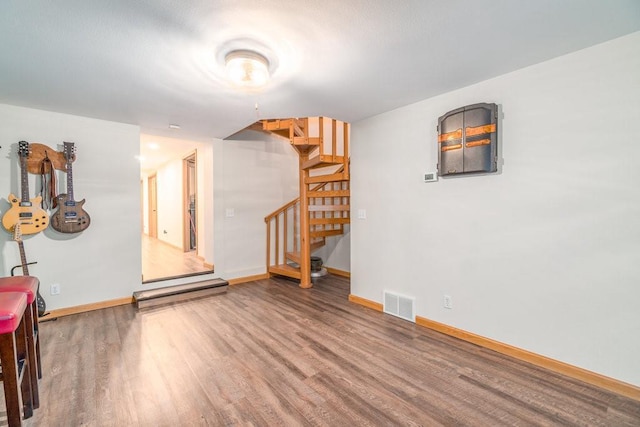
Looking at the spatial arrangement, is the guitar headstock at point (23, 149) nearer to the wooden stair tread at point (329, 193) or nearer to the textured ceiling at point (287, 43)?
the textured ceiling at point (287, 43)

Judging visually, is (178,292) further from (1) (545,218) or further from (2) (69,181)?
(1) (545,218)

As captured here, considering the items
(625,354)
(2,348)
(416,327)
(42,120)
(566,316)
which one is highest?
(42,120)

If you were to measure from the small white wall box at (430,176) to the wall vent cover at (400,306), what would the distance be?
1276mm

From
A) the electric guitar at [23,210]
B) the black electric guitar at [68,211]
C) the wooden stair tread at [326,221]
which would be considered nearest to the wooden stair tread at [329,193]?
the wooden stair tread at [326,221]

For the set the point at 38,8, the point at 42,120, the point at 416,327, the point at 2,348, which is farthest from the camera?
the point at 42,120

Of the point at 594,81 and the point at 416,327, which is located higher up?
the point at 594,81

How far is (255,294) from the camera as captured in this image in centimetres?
388

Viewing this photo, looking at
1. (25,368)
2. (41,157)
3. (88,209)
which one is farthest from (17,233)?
(25,368)

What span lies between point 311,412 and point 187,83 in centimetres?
268

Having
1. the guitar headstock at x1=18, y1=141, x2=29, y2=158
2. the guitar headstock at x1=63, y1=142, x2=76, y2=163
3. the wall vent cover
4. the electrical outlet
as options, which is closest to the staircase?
the wall vent cover

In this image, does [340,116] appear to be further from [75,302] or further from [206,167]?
[75,302]

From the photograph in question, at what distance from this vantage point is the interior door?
8241 millimetres

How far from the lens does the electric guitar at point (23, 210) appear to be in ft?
9.14

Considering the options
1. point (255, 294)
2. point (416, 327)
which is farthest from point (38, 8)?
point (416, 327)
